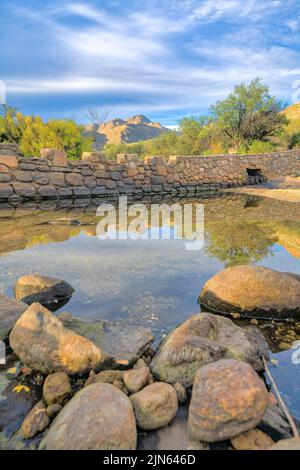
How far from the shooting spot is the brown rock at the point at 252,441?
132 cm

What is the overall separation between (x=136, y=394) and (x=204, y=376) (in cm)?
31

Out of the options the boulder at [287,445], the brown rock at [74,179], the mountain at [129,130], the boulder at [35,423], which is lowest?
the boulder at [35,423]

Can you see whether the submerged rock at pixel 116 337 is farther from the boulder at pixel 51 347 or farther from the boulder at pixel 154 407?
the boulder at pixel 154 407

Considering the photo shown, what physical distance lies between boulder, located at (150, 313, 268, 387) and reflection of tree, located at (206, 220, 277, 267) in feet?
5.35

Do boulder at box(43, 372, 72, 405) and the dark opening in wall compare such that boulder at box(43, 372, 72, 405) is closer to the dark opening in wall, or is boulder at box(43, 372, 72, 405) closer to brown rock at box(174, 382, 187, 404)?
brown rock at box(174, 382, 187, 404)

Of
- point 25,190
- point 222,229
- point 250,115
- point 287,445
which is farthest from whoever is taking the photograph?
point 250,115

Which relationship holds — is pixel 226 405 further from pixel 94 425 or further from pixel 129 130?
pixel 129 130

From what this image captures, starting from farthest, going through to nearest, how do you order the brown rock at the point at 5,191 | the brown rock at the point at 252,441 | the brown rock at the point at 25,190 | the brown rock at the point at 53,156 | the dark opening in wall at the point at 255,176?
1. the dark opening in wall at the point at 255,176
2. the brown rock at the point at 53,156
3. the brown rock at the point at 25,190
4. the brown rock at the point at 5,191
5. the brown rock at the point at 252,441

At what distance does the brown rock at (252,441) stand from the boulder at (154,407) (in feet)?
0.91

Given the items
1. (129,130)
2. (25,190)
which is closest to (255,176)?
(25,190)

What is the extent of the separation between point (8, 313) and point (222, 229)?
4189 mm

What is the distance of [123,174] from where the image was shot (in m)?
11.4

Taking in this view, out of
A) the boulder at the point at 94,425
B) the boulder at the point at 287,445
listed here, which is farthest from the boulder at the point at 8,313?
the boulder at the point at 287,445
